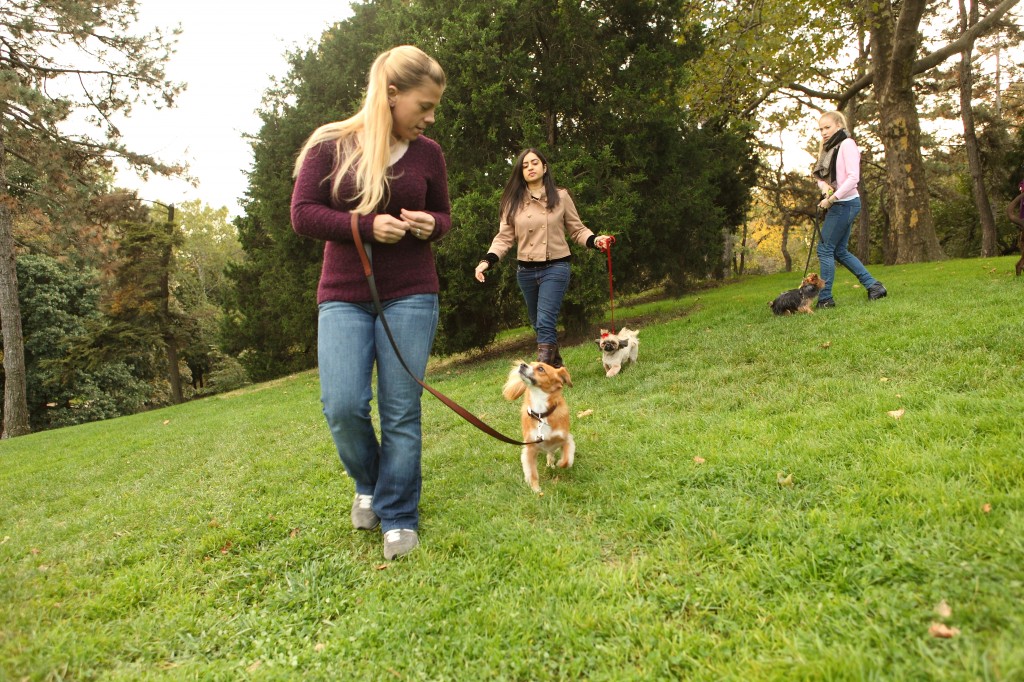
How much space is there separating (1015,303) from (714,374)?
3297 mm

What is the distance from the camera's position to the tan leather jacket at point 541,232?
5.72 metres

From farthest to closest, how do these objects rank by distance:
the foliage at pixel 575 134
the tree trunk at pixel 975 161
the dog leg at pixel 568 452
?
1. the tree trunk at pixel 975 161
2. the foliage at pixel 575 134
3. the dog leg at pixel 568 452

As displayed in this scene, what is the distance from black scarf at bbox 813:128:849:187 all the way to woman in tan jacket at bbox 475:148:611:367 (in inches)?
138

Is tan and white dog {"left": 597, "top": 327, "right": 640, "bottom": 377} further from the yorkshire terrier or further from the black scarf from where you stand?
the black scarf

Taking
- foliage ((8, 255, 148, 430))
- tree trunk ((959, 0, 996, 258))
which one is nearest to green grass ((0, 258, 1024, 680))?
tree trunk ((959, 0, 996, 258))

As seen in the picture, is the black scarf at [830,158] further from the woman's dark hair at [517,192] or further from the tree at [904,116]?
the tree at [904,116]

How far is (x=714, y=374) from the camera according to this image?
5.54m

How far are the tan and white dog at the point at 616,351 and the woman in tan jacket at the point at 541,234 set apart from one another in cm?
92

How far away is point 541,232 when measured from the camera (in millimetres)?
5723

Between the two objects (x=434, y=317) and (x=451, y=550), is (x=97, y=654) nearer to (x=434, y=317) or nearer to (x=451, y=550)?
(x=451, y=550)

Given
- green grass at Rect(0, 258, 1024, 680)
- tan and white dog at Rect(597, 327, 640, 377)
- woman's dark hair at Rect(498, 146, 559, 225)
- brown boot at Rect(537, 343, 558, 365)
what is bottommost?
green grass at Rect(0, 258, 1024, 680)

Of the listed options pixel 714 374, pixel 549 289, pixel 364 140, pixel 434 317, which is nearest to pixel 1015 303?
pixel 714 374

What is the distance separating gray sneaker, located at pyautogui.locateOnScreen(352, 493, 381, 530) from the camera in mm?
3225

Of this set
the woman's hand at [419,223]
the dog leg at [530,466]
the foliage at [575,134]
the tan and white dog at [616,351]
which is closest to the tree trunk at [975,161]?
the foliage at [575,134]
